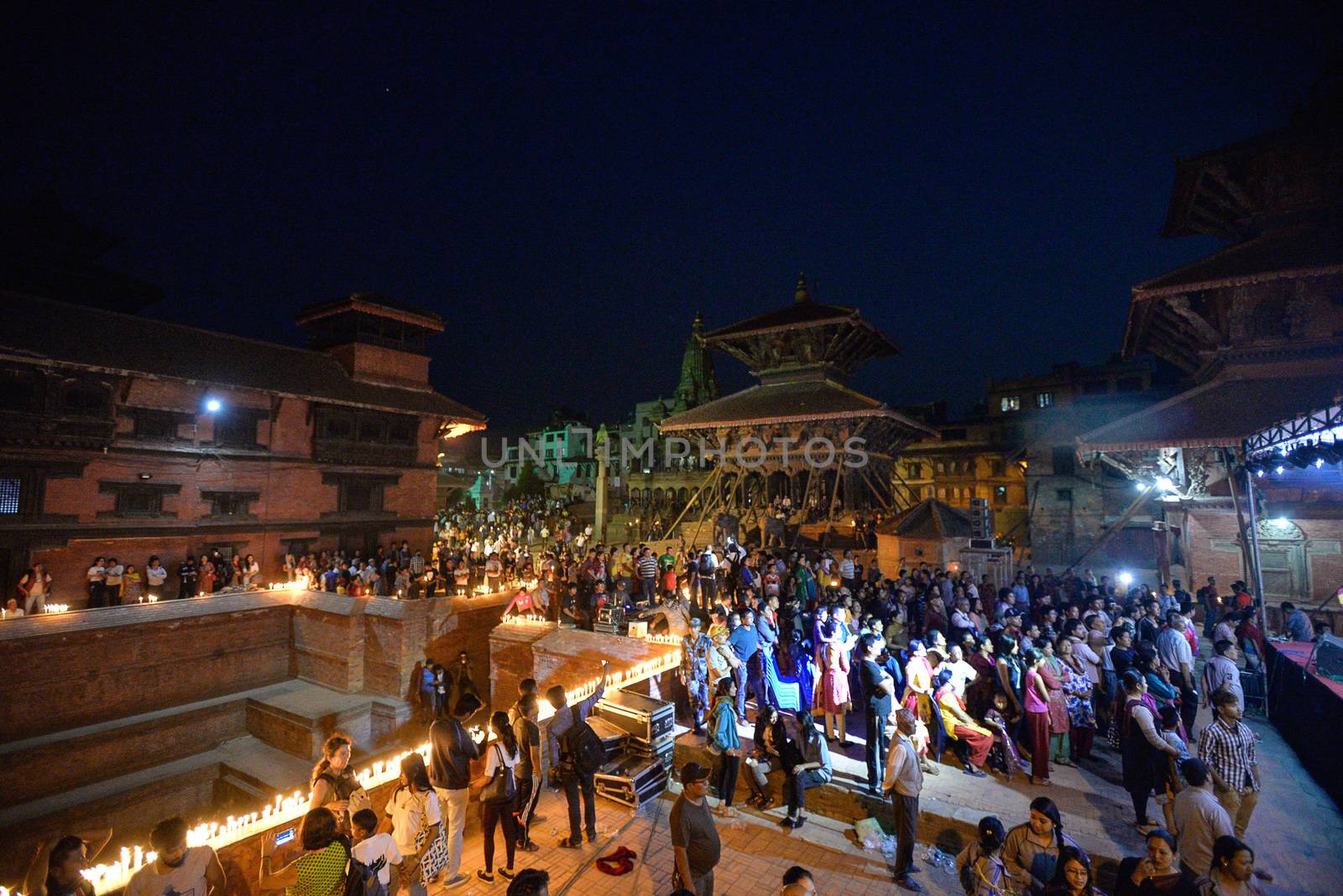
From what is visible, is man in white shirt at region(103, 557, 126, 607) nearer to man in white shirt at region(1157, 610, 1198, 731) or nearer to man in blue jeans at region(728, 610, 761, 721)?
man in blue jeans at region(728, 610, 761, 721)

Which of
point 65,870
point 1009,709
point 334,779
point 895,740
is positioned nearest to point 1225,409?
point 1009,709

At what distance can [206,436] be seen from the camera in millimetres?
19969

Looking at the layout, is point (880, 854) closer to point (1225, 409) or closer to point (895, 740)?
point (895, 740)

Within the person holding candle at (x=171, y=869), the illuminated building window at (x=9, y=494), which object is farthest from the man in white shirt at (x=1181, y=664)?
the illuminated building window at (x=9, y=494)

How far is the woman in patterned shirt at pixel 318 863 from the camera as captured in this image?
428cm

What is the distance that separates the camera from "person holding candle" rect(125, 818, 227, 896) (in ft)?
13.6

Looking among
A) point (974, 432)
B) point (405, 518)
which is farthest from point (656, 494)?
point (405, 518)

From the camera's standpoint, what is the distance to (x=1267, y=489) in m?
16.0

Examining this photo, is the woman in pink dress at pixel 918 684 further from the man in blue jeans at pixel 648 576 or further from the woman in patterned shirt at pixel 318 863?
the man in blue jeans at pixel 648 576

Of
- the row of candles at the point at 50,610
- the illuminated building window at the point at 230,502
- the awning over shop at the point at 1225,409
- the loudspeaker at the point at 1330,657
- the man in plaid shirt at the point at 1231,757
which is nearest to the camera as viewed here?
the man in plaid shirt at the point at 1231,757

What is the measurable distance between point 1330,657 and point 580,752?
35.8 feet

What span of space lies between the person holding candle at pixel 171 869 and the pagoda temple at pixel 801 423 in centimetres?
2133

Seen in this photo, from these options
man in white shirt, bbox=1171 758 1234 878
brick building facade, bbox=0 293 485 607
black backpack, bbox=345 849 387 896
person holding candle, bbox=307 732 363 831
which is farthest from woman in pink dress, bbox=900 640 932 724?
brick building facade, bbox=0 293 485 607

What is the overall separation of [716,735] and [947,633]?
653 cm
